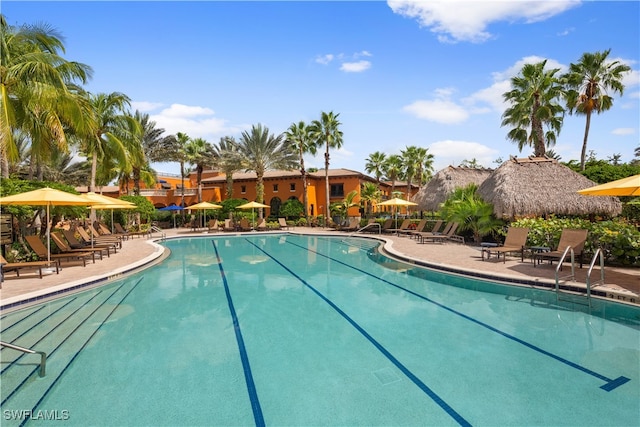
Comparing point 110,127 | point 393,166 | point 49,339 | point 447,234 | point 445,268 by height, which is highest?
point 110,127

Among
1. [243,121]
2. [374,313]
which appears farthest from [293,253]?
[243,121]

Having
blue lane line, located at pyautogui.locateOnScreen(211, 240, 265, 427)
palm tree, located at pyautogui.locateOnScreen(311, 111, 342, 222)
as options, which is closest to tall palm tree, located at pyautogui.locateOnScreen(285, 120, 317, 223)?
palm tree, located at pyautogui.locateOnScreen(311, 111, 342, 222)

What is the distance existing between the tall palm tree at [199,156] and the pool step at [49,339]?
27.0 meters

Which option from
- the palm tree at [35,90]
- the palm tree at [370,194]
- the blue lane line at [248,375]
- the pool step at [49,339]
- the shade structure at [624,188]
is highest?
the palm tree at [35,90]

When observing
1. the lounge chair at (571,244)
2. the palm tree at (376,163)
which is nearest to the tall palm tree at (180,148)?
the palm tree at (376,163)

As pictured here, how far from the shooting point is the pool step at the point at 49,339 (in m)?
3.91

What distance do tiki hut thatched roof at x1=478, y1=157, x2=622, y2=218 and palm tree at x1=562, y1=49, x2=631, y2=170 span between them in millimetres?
12804

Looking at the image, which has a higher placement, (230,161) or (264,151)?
(264,151)

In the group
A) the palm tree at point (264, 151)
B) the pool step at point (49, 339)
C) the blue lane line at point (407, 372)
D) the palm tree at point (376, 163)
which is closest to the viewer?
the blue lane line at point (407, 372)

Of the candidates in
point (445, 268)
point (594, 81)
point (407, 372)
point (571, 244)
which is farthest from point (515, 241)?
point (594, 81)

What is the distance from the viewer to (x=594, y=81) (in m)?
24.9

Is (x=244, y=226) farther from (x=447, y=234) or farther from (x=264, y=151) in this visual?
(x=447, y=234)

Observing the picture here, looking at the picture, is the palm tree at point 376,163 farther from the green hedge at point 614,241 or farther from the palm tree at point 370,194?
the green hedge at point 614,241

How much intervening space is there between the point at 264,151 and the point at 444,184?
16.3 meters
